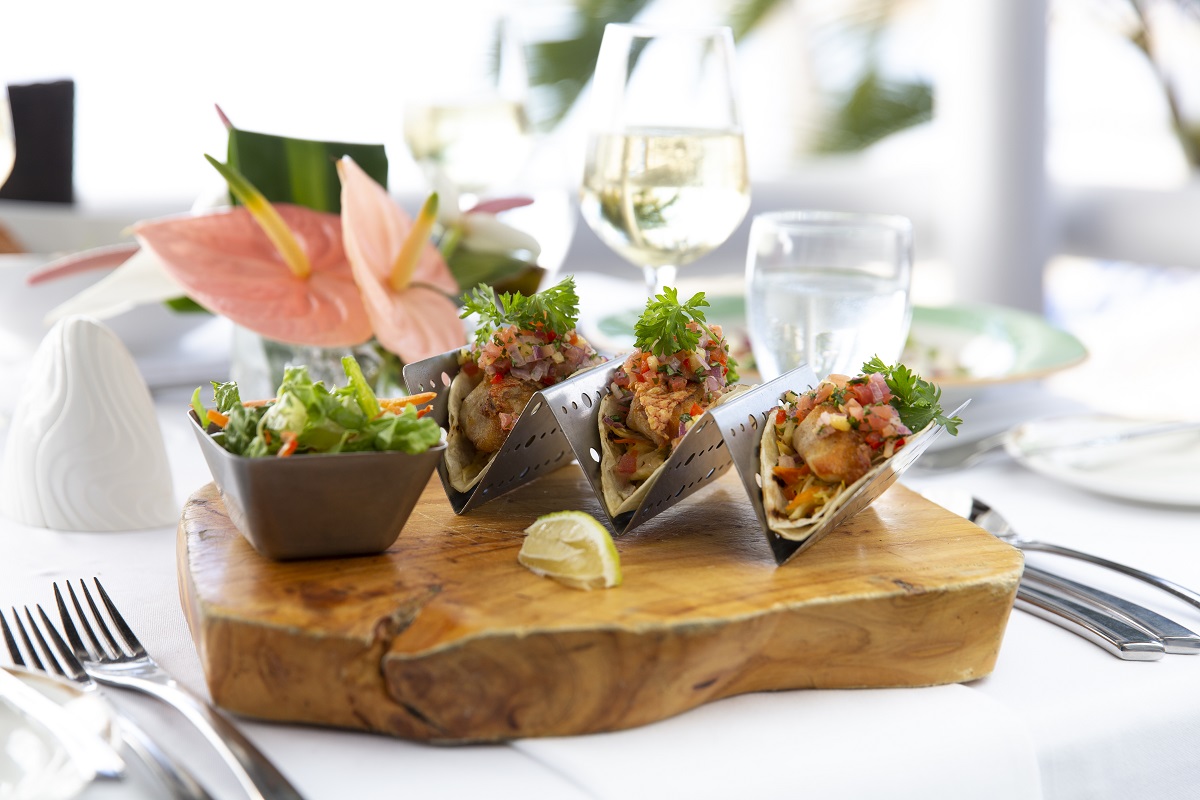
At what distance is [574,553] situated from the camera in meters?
0.89

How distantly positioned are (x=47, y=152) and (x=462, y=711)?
6.19 ft

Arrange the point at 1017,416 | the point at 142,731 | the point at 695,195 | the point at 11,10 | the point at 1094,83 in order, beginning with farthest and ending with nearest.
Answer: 1. the point at 1094,83
2. the point at 11,10
3. the point at 1017,416
4. the point at 695,195
5. the point at 142,731

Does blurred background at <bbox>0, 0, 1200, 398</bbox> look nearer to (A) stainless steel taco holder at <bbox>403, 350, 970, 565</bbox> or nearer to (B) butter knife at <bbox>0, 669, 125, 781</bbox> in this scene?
(A) stainless steel taco holder at <bbox>403, 350, 970, 565</bbox>

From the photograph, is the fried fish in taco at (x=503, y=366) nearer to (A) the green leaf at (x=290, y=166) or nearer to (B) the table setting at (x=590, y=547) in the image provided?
(B) the table setting at (x=590, y=547)

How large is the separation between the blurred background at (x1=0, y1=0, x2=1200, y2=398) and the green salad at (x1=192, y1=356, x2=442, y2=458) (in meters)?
1.07

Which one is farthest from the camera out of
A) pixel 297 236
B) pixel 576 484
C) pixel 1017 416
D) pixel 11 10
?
pixel 11 10

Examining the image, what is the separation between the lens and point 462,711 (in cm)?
79

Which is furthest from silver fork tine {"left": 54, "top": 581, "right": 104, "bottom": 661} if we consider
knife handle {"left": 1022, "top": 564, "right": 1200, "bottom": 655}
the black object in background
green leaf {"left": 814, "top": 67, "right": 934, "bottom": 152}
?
green leaf {"left": 814, "top": 67, "right": 934, "bottom": 152}

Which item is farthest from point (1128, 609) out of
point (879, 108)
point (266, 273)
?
point (879, 108)

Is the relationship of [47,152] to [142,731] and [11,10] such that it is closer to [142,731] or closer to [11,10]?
[142,731]

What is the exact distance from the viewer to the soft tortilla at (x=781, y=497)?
0.92m

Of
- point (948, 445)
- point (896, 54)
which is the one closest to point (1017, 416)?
point (948, 445)

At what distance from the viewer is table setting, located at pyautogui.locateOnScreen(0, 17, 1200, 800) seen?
790 mm

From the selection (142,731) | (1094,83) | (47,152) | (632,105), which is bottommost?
(142,731)
